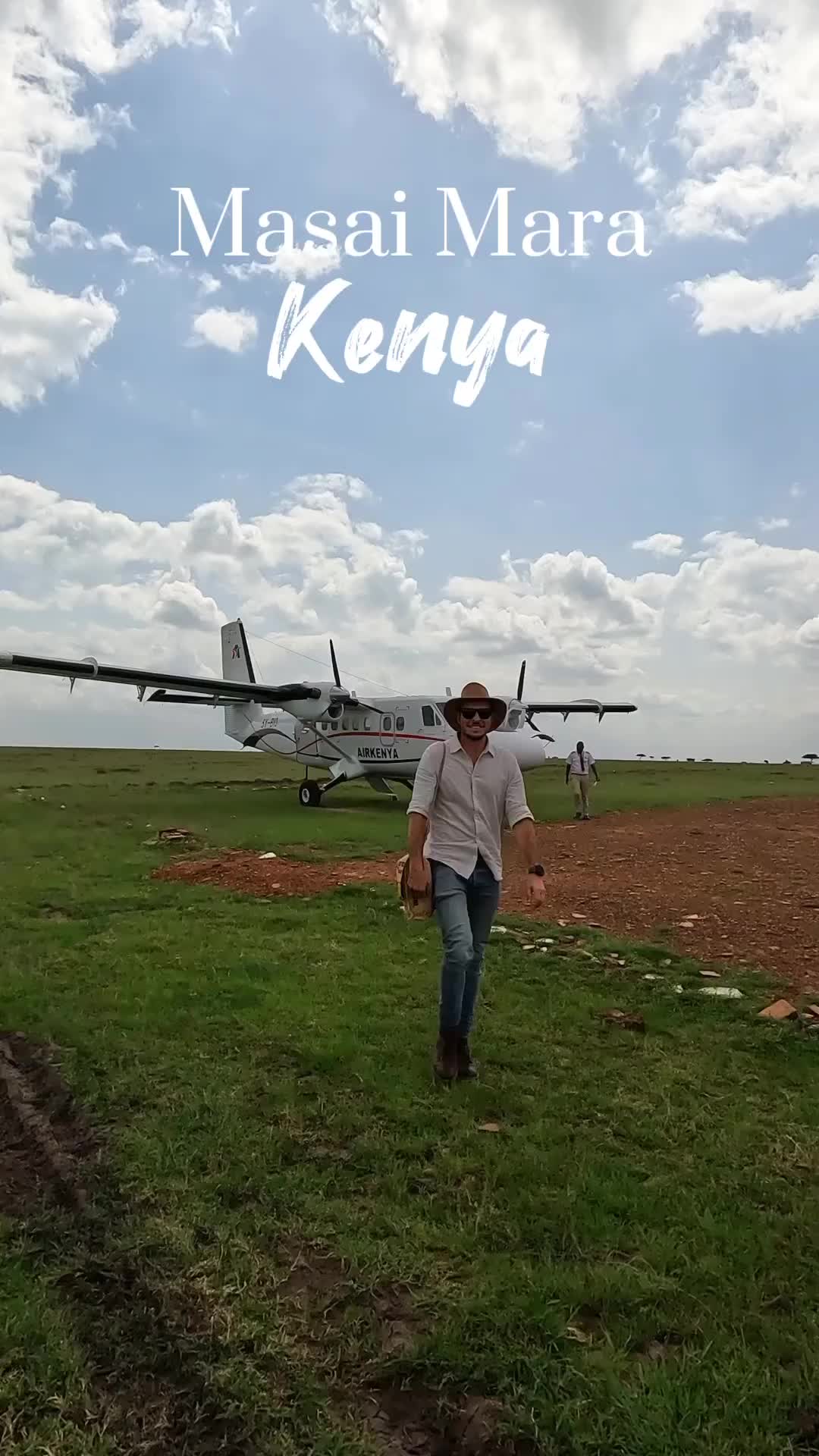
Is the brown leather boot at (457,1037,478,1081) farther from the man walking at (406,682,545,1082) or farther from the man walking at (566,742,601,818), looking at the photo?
the man walking at (566,742,601,818)

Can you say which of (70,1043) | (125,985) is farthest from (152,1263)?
(125,985)

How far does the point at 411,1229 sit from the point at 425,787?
2.42m

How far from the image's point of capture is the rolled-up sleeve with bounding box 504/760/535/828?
5.32 metres

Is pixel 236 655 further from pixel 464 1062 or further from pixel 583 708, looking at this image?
pixel 464 1062

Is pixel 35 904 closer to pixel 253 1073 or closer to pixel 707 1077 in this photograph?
pixel 253 1073

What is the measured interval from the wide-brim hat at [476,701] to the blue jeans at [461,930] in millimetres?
905

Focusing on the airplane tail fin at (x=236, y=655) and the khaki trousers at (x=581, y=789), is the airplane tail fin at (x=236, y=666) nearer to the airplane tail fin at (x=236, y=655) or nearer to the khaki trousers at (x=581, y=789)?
the airplane tail fin at (x=236, y=655)

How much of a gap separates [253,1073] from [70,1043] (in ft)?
4.97

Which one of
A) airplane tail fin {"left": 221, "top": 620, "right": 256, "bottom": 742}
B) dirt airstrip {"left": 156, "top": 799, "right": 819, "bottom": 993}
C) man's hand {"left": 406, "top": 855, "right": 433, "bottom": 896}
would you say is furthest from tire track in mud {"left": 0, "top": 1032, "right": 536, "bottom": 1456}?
airplane tail fin {"left": 221, "top": 620, "right": 256, "bottom": 742}

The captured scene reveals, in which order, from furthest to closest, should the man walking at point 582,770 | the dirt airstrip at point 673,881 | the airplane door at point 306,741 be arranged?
1. the airplane door at point 306,741
2. the man walking at point 582,770
3. the dirt airstrip at point 673,881

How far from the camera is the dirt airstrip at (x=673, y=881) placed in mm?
9289

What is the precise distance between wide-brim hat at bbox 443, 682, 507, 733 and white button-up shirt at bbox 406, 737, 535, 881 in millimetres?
A: 182

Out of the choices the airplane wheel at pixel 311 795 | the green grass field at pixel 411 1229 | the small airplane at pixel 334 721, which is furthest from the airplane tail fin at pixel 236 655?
the green grass field at pixel 411 1229

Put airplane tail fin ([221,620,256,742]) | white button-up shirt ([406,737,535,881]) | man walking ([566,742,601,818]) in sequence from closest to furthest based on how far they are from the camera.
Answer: white button-up shirt ([406,737,535,881]) < man walking ([566,742,601,818]) < airplane tail fin ([221,620,256,742])
